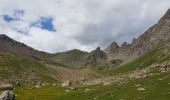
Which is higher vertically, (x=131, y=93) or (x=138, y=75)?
(x=138, y=75)

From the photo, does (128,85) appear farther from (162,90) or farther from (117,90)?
(162,90)

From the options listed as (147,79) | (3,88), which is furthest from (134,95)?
(3,88)

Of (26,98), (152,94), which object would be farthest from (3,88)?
(152,94)

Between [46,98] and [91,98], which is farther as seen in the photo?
[46,98]

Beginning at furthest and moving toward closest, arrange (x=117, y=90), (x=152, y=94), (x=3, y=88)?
(x=3, y=88) < (x=117, y=90) < (x=152, y=94)

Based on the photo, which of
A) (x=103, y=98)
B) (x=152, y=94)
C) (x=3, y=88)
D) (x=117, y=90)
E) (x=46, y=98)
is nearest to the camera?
(x=152, y=94)

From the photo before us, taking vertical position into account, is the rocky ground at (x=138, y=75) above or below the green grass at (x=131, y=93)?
above

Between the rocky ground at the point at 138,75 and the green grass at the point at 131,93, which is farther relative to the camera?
the rocky ground at the point at 138,75

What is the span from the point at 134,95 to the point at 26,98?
3083 cm

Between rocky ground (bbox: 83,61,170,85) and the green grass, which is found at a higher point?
rocky ground (bbox: 83,61,170,85)

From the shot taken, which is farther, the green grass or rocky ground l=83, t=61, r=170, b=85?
rocky ground l=83, t=61, r=170, b=85

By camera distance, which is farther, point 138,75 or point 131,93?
point 138,75

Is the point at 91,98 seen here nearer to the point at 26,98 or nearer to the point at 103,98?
the point at 103,98

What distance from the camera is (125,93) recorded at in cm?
8838
